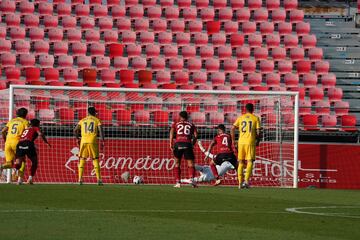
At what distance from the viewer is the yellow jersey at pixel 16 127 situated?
21281 mm

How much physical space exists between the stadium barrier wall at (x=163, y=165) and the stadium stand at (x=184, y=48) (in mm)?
2683

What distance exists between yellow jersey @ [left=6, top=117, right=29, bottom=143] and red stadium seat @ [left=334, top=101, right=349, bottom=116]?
35.8 ft

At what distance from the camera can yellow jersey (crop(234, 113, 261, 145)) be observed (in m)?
21.0

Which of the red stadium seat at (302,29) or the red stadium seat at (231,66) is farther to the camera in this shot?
the red stadium seat at (302,29)

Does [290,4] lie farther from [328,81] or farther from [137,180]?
[137,180]

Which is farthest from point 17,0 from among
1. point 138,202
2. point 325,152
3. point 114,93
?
point 138,202

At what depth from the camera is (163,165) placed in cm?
2428

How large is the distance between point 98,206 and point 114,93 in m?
12.4

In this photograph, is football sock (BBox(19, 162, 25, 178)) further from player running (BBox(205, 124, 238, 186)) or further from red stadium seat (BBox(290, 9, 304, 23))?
red stadium seat (BBox(290, 9, 304, 23))

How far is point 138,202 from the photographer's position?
1423 centimetres

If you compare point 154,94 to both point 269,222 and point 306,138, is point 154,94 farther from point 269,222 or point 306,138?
A: point 269,222

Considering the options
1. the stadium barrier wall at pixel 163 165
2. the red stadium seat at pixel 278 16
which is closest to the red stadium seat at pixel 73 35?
the stadium barrier wall at pixel 163 165

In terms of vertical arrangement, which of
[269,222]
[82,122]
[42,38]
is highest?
[42,38]

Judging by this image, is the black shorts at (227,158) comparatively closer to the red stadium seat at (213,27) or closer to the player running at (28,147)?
the player running at (28,147)
